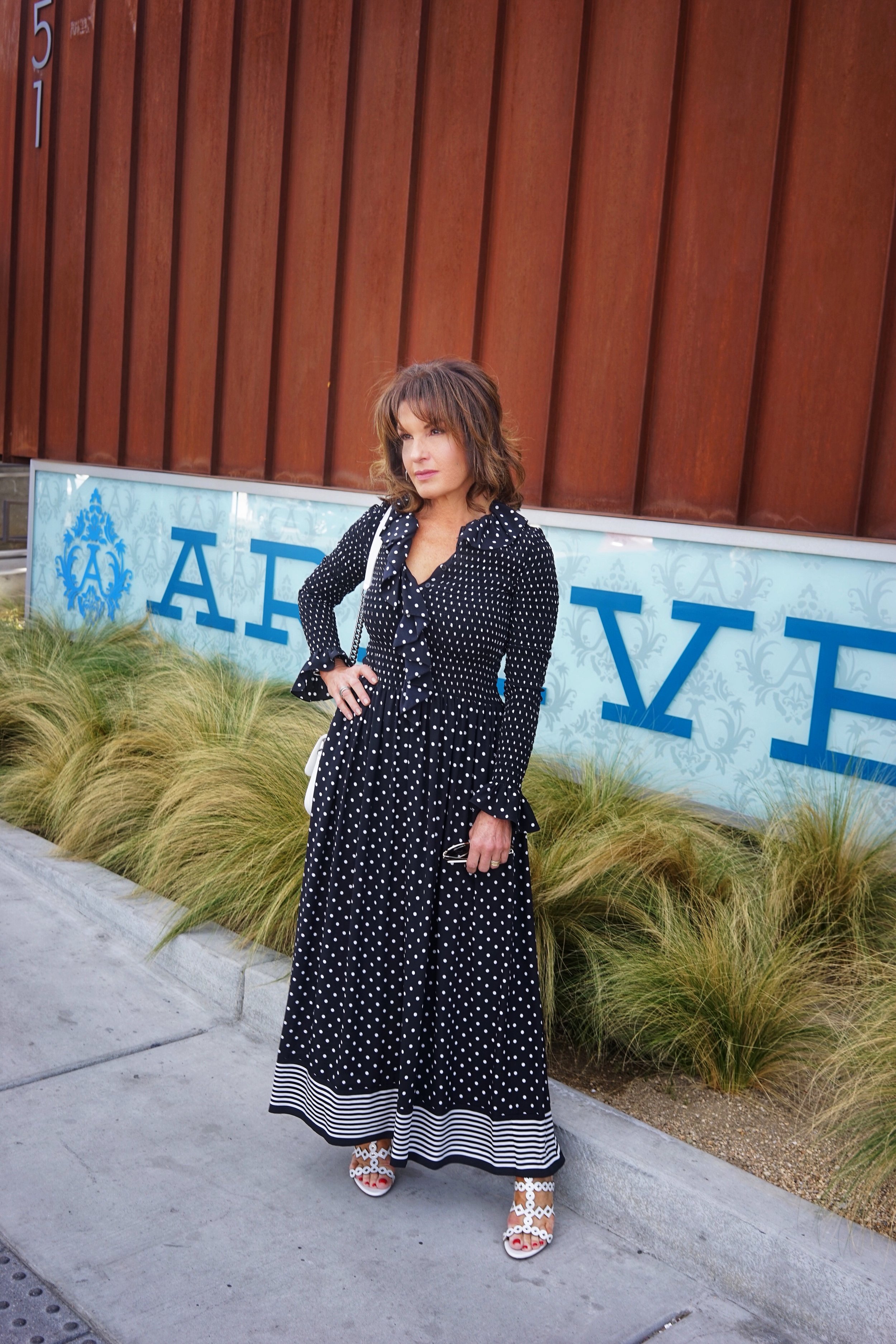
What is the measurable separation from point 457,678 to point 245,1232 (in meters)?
1.32

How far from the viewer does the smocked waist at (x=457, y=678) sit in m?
2.81

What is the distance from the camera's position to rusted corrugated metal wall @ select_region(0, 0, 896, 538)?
473 centimetres

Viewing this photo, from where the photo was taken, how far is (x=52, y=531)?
30.1ft

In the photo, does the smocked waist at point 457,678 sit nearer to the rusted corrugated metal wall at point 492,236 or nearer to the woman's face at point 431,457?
the woman's face at point 431,457

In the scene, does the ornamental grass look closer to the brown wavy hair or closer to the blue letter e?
the brown wavy hair

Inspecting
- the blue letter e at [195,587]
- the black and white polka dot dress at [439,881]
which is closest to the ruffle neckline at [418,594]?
the black and white polka dot dress at [439,881]

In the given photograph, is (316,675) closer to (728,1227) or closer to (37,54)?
(728,1227)

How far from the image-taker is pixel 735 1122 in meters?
3.11

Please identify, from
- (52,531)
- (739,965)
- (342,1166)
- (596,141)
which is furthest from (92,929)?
(52,531)

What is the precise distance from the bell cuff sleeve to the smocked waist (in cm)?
19

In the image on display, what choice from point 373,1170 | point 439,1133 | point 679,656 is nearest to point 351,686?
point 439,1133

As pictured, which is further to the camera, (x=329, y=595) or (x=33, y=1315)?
(x=329, y=595)

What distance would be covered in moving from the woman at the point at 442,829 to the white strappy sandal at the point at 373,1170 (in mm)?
108

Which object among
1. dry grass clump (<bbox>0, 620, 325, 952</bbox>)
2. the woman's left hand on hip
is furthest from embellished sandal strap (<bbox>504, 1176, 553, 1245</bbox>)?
dry grass clump (<bbox>0, 620, 325, 952</bbox>)
